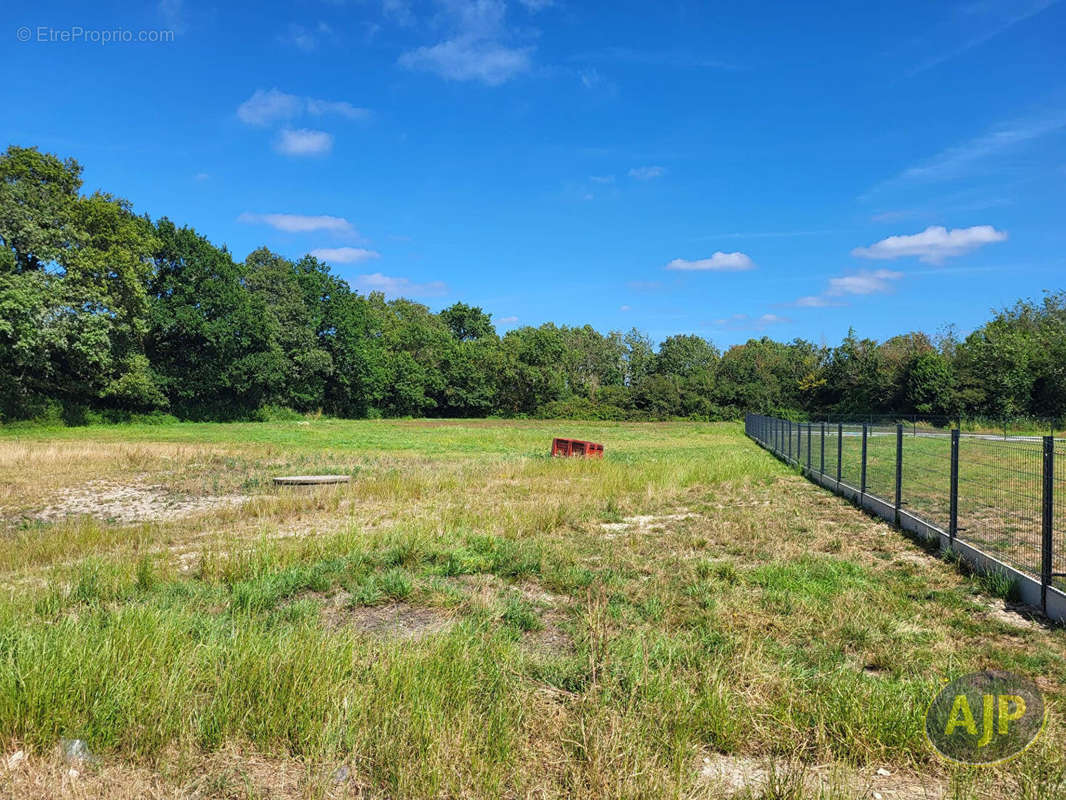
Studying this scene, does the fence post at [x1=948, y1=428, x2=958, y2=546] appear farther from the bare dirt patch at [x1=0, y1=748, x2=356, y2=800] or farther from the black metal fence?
Result: the bare dirt patch at [x1=0, y1=748, x2=356, y2=800]

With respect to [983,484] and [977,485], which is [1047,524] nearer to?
[983,484]

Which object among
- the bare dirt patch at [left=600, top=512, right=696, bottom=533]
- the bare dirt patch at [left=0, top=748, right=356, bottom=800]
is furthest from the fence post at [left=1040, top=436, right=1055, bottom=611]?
the bare dirt patch at [left=0, top=748, right=356, bottom=800]

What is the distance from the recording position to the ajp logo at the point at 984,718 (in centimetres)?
→ 330

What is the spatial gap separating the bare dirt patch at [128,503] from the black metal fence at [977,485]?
1197 centimetres

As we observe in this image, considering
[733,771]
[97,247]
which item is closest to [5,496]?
[733,771]

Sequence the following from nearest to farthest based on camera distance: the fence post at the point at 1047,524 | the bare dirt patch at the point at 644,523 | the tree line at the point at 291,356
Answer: the fence post at the point at 1047,524 → the bare dirt patch at the point at 644,523 → the tree line at the point at 291,356

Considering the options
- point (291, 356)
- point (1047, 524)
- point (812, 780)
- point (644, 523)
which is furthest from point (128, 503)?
point (291, 356)

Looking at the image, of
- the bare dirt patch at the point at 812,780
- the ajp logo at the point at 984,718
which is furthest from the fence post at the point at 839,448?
the bare dirt patch at the point at 812,780

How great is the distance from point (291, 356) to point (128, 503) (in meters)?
46.8

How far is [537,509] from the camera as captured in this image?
1052cm

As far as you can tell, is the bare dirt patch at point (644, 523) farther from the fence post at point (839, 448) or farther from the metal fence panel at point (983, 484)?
the fence post at point (839, 448)

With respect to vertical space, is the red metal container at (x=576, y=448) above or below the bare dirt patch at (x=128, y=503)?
above

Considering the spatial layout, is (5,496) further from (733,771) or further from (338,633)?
(733,771)

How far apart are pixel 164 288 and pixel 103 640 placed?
52298 millimetres
